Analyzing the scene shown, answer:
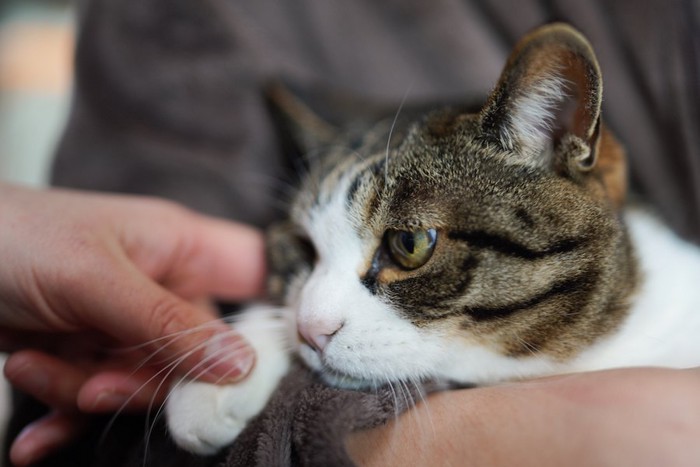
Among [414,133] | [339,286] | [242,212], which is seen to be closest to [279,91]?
[242,212]

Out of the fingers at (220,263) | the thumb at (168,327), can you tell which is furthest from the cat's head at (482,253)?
the fingers at (220,263)

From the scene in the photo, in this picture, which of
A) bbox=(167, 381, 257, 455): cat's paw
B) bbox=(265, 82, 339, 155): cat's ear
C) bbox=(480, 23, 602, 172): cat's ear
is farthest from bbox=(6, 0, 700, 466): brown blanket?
bbox=(167, 381, 257, 455): cat's paw

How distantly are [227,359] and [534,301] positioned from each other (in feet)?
1.49

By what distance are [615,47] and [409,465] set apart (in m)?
0.88

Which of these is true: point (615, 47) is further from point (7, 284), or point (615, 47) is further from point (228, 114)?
point (7, 284)

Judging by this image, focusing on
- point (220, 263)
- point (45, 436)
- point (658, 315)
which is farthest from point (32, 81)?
point (658, 315)

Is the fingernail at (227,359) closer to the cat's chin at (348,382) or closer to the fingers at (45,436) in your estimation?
A: the cat's chin at (348,382)

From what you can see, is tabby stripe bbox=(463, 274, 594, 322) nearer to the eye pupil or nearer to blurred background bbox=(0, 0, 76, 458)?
the eye pupil

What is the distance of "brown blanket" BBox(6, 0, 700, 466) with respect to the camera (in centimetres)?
125

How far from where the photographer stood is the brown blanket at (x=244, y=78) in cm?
125

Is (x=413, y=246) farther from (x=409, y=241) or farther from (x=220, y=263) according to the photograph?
(x=220, y=263)

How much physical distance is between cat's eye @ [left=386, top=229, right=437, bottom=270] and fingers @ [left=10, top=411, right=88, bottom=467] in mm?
676

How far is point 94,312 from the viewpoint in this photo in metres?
0.88

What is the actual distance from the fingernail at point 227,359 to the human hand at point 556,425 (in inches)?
7.9
